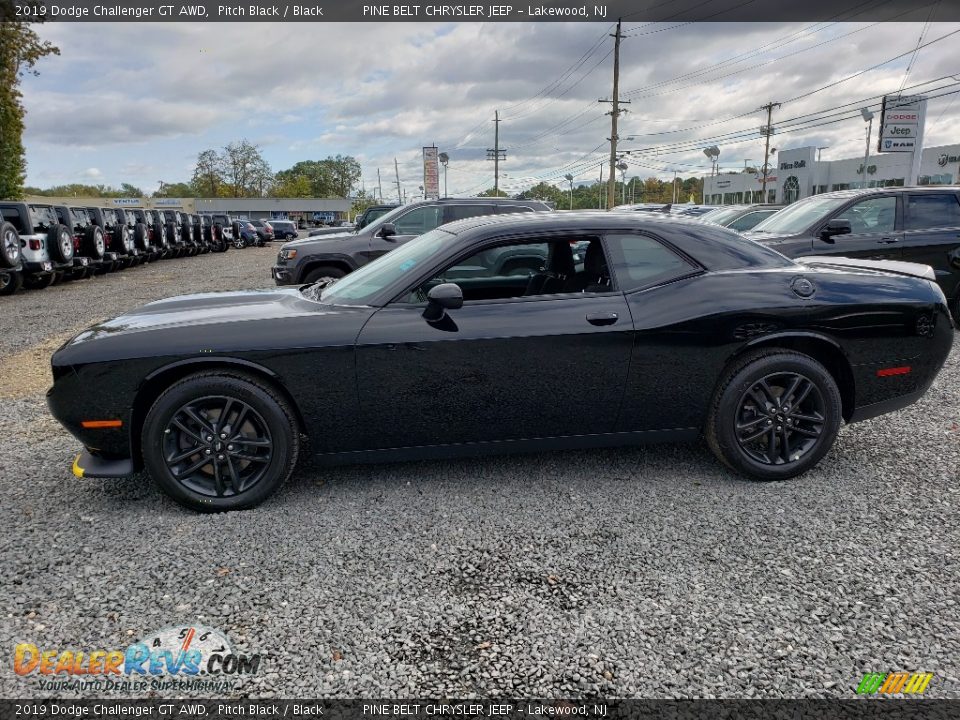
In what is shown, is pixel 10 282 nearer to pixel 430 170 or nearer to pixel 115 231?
pixel 115 231

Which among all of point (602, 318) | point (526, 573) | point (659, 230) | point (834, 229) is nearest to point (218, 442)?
point (526, 573)

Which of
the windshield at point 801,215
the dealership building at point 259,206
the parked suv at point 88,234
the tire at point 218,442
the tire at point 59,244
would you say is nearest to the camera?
the tire at point 218,442

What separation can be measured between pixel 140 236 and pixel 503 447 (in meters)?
19.1

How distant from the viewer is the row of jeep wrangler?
12258 mm

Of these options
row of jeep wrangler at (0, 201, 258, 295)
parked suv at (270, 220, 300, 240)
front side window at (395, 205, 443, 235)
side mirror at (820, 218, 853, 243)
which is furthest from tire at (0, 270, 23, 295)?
parked suv at (270, 220, 300, 240)

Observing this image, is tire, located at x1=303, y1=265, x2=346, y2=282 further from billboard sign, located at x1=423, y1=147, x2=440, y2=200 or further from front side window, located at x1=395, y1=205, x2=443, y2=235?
billboard sign, located at x1=423, y1=147, x2=440, y2=200

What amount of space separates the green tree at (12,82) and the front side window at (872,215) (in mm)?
33827

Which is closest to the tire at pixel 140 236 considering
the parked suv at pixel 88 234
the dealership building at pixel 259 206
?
the parked suv at pixel 88 234

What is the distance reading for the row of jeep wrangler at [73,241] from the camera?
40.2ft

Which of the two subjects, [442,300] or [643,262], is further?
[643,262]

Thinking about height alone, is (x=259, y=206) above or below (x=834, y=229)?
above

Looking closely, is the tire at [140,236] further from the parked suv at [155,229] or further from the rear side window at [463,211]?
the rear side window at [463,211]

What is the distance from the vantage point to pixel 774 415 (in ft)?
11.5

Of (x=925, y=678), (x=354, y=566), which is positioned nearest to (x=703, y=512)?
(x=925, y=678)
